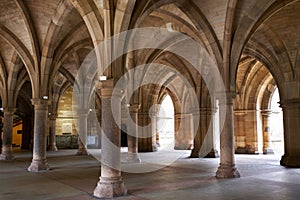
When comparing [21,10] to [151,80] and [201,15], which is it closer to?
[201,15]

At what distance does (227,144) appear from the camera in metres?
8.27

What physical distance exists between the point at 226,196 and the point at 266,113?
45.5ft

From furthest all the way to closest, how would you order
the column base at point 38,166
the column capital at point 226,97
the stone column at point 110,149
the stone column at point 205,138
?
the stone column at point 205,138, the column base at point 38,166, the column capital at point 226,97, the stone column at point 110,149

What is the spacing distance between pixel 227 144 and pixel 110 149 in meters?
3.76

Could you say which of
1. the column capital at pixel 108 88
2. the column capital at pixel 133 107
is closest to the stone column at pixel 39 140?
the column capital at pixel 133 107

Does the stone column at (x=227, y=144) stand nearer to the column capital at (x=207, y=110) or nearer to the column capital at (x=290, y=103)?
the column capital at (x=290, y=103)

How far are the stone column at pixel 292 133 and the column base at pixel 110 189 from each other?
24.9 ft

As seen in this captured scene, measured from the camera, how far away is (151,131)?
19.4 metres

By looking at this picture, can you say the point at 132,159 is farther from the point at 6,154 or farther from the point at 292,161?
the point at 6,154

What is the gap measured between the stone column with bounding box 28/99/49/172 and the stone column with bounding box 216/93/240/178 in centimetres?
595

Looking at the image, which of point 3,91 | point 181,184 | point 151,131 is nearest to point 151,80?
point 151,131

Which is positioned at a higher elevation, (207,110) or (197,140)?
(207,110)

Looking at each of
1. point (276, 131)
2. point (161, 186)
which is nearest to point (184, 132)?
point (276, 131)

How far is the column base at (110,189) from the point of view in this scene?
19.0ft
